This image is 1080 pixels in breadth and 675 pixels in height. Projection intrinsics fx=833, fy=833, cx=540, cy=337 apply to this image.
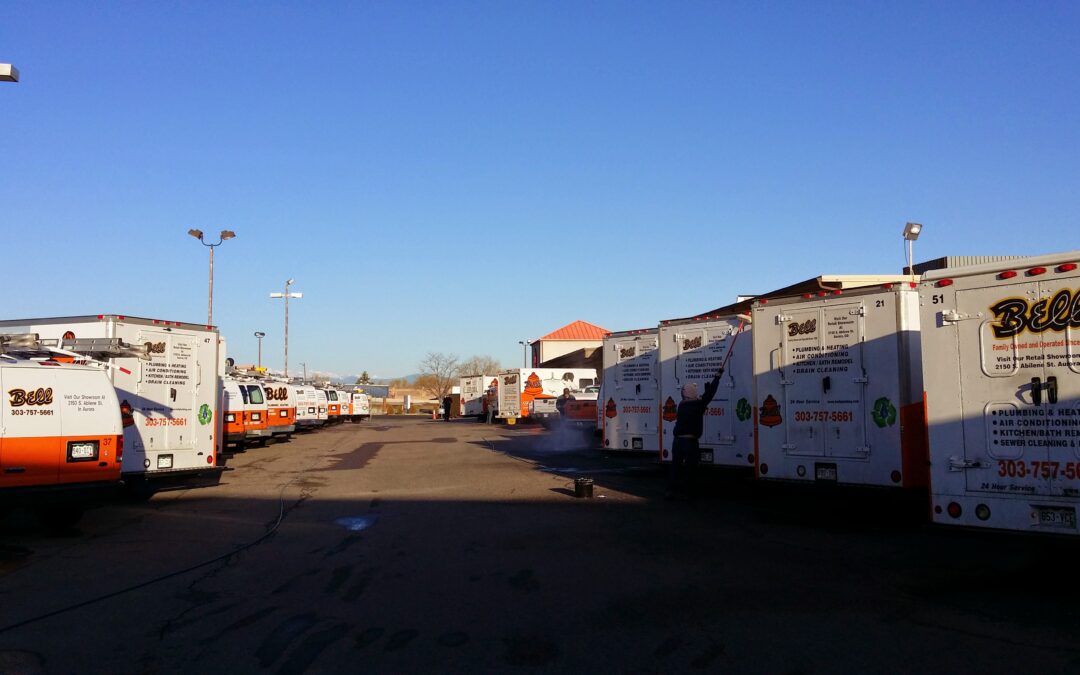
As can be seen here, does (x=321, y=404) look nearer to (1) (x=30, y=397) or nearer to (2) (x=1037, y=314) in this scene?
(1) (x=30, y=397)

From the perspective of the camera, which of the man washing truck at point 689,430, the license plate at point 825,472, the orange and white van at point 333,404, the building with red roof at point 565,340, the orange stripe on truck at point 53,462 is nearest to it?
the orange stripe on truck at point 53,462

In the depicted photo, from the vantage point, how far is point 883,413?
1093 centimetres

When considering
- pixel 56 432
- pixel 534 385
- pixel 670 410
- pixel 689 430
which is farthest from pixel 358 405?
pixel 56 432

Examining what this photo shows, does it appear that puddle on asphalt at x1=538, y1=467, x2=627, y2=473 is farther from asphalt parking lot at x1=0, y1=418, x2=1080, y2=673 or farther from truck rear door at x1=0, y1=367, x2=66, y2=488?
truck rear door at x1=0, y1=367, x2=66, y2=488

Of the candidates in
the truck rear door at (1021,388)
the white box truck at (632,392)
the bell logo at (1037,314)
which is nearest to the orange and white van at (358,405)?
the white box truck at (632,392)

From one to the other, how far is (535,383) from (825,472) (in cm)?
3505

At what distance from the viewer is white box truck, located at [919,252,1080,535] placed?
25.3 ft

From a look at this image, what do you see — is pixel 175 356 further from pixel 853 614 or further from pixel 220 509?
pixel 853 614

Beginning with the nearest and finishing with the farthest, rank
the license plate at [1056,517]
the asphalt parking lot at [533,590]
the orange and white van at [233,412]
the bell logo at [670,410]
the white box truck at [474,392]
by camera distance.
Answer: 1. the asphalt parking lot at [533,590]
2. the license plate at [1056,517]
3. the bell logo at [670,410]
4. the orange and white van at [233,412]
5. the white box truck at [474,392]

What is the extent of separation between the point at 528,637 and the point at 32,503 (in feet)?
22.5

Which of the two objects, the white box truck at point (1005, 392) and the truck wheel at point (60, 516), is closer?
the white box truck at point (1005, 392)

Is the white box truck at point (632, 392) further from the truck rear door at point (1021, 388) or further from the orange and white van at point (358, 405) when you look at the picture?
the orange and white van at point (358, 405)

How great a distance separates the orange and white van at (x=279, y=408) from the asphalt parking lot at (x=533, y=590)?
13410mm

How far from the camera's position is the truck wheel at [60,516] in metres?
11.0
